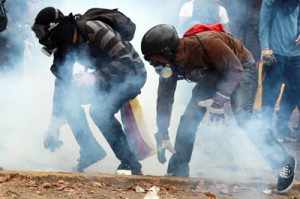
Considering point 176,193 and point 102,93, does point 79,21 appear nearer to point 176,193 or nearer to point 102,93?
point 102,93

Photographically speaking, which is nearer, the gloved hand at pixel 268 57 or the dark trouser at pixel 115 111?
the dark trouser at pixel 115 111

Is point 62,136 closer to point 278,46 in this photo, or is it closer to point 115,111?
point 115,111

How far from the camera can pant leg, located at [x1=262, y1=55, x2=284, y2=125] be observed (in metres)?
7.79

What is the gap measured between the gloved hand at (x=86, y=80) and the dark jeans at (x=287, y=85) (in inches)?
104

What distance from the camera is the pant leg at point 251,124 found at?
5.82 metres

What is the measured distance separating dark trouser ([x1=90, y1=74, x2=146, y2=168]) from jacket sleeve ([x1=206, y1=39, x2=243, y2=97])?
84 cm

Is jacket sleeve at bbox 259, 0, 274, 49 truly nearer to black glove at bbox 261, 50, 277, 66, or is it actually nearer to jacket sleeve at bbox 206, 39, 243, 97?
black glove at bbox 261, 50, 277, 66

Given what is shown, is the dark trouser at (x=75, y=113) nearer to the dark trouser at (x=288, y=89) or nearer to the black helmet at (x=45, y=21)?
the black helmet at (x=45, y=21)

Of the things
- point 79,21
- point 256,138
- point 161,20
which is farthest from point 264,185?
point 161,20

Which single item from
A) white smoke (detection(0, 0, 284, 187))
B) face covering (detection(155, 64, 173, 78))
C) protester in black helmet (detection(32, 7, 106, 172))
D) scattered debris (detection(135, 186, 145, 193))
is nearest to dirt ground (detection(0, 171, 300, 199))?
scattered debris (detection(135, 186, 145, 193))

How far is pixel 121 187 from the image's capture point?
5566 mm

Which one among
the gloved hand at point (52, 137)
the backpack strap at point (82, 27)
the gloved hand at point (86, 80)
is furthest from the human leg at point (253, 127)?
the gloved hand at point (52, 137)

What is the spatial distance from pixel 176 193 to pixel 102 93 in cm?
114

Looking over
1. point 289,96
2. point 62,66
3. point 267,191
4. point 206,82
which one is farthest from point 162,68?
point 289,96
